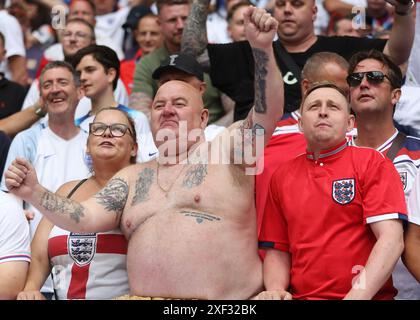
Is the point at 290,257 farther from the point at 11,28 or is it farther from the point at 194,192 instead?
the point at 11,28

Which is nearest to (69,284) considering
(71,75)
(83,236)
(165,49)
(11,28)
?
(83,236)

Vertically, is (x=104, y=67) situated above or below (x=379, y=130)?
above

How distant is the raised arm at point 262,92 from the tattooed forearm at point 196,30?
6.50 feet

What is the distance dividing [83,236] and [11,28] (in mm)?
4645

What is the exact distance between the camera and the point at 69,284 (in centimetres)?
521

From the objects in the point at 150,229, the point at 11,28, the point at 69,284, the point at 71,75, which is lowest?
the point at 69,284

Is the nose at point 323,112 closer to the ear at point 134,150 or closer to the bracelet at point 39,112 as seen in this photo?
the ear at point 134,150

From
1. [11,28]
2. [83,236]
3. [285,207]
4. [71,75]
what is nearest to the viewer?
[285,207]

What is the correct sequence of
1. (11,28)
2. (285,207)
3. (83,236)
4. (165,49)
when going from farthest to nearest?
(11,28) < (165,49) < (83,236) < (285,207)

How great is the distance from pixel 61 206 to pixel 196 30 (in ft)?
7.51

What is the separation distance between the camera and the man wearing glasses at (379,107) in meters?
5.19

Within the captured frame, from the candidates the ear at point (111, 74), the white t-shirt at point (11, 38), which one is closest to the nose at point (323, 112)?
the ear at point (111, 74)

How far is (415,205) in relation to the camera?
461 cm

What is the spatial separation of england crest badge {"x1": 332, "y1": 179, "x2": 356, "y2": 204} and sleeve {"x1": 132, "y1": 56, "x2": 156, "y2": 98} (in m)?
3.26
